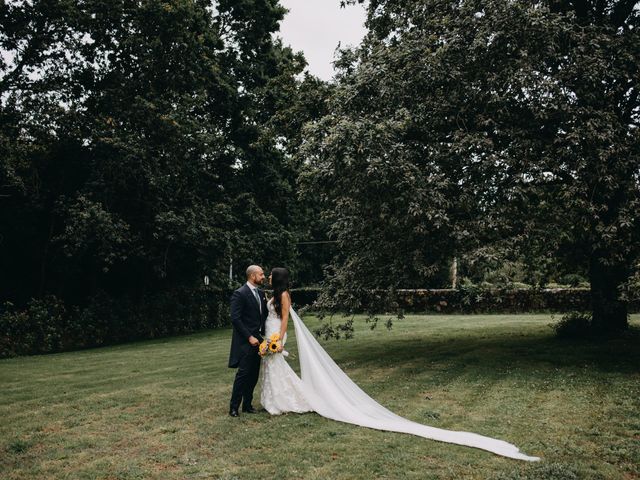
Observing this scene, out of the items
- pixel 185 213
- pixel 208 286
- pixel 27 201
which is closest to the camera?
pixel 27 201

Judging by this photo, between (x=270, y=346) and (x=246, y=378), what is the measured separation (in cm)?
58

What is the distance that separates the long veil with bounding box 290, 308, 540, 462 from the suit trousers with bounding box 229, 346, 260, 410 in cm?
74

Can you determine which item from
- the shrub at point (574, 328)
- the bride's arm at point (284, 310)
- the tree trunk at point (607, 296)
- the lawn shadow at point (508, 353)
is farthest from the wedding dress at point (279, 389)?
the shrub at point (574, 328)

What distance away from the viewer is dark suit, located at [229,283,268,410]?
318 inches

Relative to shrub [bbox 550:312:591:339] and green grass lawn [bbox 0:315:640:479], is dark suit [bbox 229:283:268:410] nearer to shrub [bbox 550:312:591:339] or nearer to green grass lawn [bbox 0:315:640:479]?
green grass lawn [bbox 0:315:640:479]

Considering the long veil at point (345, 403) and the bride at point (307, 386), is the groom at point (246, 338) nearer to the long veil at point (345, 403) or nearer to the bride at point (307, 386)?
the bride at point (307, 386)

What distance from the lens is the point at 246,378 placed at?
8102 millimetres

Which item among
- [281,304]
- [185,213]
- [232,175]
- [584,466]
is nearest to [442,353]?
[281,304]

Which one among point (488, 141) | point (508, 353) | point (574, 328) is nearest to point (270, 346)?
point (488, 141)

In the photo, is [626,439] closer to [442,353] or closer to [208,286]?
[442,353]

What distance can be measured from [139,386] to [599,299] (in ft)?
36.7

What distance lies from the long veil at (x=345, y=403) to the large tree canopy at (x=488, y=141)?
3661 mm

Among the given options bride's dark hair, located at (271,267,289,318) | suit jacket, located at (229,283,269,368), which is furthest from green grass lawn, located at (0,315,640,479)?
bride's dark hair, located at (271,267,289,318)

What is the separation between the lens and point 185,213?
72.7 ft
